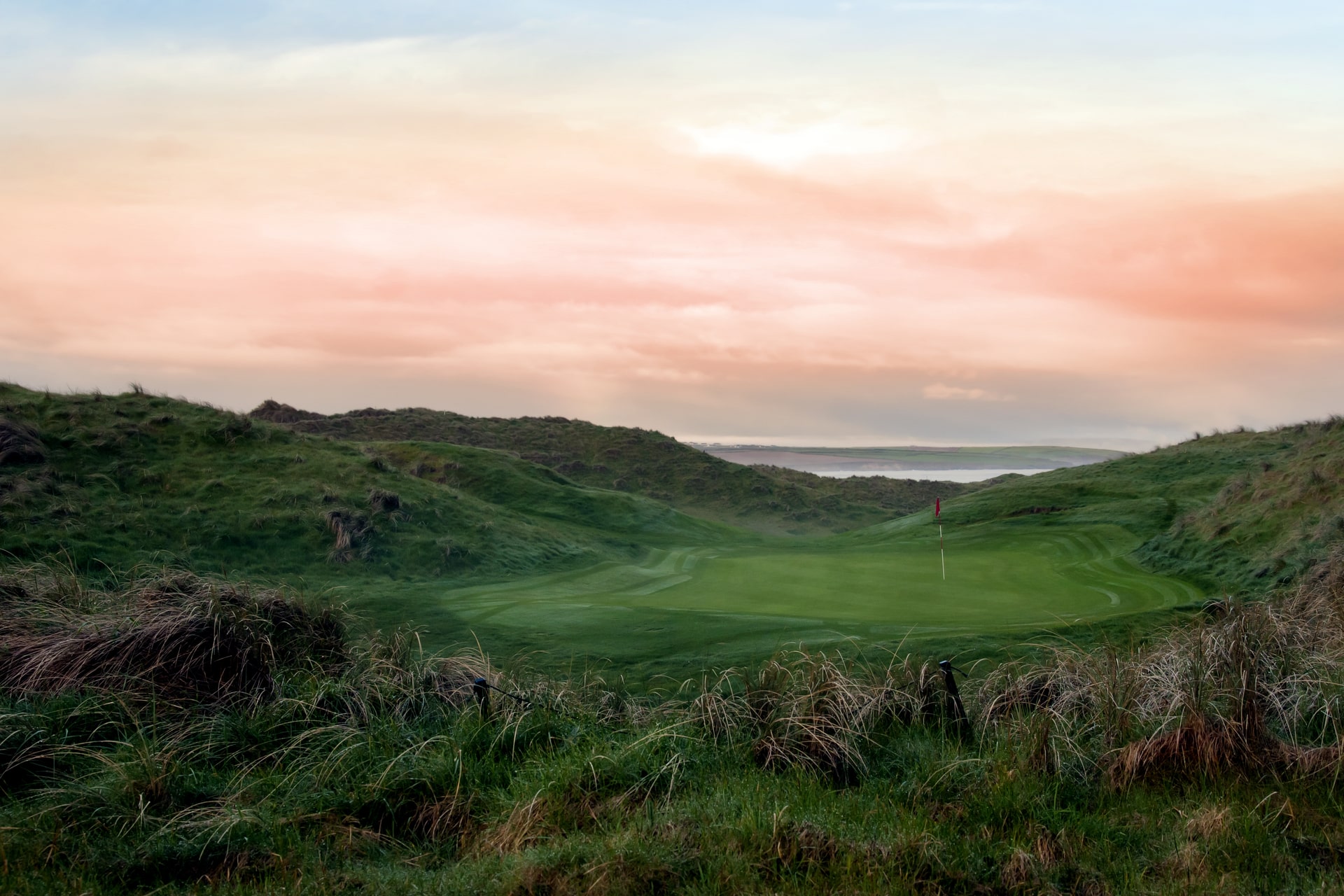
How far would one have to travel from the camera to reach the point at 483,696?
7.46 m

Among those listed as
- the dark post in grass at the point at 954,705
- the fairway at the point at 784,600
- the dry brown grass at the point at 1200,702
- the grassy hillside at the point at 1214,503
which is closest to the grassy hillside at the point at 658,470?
the grassy hillside at the point at 1214,503

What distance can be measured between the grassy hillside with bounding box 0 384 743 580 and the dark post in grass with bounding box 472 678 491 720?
493 inches

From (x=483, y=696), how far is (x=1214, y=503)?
19.6 m

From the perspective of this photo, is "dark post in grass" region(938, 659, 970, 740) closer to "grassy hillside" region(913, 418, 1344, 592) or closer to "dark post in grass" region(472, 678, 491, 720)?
"dark post in grass" region(472, 678, 491, 720)

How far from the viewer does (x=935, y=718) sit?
789 cm

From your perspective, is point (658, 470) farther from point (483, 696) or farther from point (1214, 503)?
point (483, 696)

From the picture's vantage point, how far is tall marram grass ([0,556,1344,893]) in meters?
5.08

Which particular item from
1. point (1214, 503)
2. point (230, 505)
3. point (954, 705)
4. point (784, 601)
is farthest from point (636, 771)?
point (1214, 503)

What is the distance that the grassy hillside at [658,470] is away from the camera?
53.8 m

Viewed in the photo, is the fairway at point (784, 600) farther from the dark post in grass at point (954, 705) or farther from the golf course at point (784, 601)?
the dark post in grass at point (954, 705)

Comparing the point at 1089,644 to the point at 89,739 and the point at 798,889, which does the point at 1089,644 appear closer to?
the point at 798,889

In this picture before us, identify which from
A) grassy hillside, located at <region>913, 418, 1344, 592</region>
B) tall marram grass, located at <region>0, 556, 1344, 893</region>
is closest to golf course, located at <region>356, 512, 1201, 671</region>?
grassy hillside, located at <region>913, 418, 1344, 592</region>

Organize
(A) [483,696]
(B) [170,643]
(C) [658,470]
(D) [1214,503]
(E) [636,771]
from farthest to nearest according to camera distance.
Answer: (C) [658,470]
(D) [1214,503]
(B) [170,643]
(A) [483,696]
(E) [636,771]

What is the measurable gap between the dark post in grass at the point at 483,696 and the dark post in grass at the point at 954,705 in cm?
358
